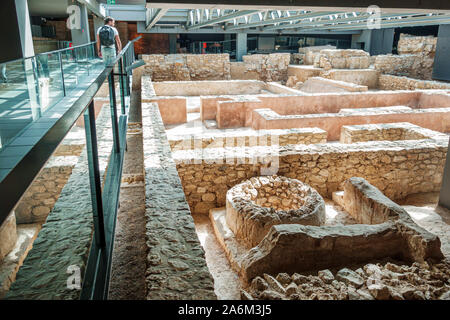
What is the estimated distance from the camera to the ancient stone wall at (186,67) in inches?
643

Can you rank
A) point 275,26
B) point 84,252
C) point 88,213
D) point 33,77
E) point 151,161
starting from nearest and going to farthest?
point 84,252
point 88,213
point 151,161
point 33,77
point 275,26

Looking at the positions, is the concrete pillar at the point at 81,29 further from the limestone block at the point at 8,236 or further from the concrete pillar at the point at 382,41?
the concrete pillar at the point at 382,41

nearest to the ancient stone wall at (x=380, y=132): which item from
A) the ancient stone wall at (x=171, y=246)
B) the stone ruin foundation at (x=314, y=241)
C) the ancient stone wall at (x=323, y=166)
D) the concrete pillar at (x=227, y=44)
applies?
the ancient stone wall at (x=323, y=166)

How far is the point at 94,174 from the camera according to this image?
161cm

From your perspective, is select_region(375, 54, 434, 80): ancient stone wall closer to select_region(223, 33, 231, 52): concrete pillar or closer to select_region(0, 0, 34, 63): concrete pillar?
select_region(223, 33, 231, 52): concrete pillar

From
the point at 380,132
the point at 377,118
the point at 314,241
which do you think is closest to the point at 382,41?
the point at 377,118

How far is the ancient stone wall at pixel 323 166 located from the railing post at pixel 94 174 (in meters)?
3.90

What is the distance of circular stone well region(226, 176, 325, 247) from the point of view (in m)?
4.60

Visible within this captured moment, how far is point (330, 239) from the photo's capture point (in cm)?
371

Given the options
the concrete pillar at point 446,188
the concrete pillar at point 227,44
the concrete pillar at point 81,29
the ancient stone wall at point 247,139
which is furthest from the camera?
the concrete pillar at point 227,44

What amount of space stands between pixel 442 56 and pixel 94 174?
19648 millimetres
